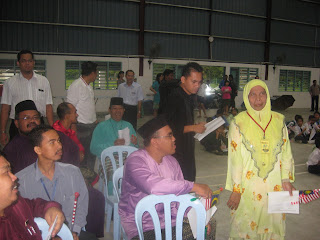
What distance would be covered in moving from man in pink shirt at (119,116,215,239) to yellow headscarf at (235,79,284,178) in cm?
50

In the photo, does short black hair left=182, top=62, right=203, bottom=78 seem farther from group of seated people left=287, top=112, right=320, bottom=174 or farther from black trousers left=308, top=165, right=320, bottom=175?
group of seated people left=287, top=112, right=320, bottom=174

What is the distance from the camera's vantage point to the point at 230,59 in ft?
52.0

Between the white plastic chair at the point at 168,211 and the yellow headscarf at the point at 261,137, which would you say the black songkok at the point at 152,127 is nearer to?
the white plastic chair at the point at 168,211

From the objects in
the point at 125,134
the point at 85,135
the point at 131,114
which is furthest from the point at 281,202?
the point at 131,114

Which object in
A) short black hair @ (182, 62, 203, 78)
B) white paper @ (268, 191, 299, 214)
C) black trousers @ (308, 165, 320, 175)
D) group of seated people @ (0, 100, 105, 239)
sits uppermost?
short black hair @ (182, 62, 203, 78)

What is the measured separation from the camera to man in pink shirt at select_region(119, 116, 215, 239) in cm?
187

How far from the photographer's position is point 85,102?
165 inches

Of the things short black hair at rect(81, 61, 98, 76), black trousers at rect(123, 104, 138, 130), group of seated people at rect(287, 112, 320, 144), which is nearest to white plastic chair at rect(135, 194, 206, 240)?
short black hair at rect(81, 61, 98, 76)

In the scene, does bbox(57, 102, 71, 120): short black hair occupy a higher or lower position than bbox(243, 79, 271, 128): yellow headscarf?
lower

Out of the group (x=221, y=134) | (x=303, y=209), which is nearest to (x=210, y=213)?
(x=303, y=209)

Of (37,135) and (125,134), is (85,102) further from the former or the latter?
(37,135)

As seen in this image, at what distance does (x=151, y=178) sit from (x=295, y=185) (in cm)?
364

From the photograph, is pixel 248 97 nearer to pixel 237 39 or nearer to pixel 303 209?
pixel 303 209

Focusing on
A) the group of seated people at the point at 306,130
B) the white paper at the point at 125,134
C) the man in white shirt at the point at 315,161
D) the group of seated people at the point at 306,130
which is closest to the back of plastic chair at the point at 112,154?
the white paper at the point at 125,134
